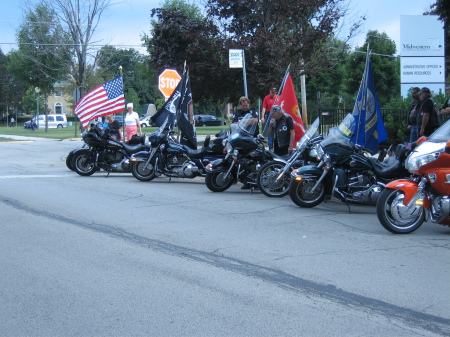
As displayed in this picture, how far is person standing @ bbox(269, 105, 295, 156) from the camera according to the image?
12.1 m

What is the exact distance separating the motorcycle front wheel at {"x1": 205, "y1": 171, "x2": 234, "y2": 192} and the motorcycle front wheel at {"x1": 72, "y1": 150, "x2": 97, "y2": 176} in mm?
4270

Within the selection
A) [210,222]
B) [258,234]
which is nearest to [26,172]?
[210,222]

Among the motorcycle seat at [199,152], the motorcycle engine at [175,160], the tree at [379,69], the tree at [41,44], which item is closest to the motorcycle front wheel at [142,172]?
the motorcycle engine at [175,160]

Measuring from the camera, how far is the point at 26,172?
16.0 metres

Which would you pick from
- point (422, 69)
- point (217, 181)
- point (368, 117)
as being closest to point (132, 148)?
point (217, 181)

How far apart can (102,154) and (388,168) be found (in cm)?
799

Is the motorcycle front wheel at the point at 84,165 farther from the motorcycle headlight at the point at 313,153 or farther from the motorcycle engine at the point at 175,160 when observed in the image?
the motorcycle headlight at the point at 313,153

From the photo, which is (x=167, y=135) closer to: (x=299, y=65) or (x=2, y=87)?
→ (x=299, y=65)

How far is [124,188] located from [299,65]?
10708 millimetres

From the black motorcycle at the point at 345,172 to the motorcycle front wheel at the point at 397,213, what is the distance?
1.48 meters

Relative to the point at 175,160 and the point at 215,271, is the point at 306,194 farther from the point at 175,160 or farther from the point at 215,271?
the point at 175,160

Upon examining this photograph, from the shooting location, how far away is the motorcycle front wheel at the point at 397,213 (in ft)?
24.7

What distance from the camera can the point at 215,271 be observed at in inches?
237

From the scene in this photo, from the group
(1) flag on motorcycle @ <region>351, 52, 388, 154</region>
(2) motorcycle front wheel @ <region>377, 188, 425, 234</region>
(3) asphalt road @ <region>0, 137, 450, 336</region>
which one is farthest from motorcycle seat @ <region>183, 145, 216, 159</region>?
(2) motorcycle front wheel @ <region>377, 188, 425, 234</region>
